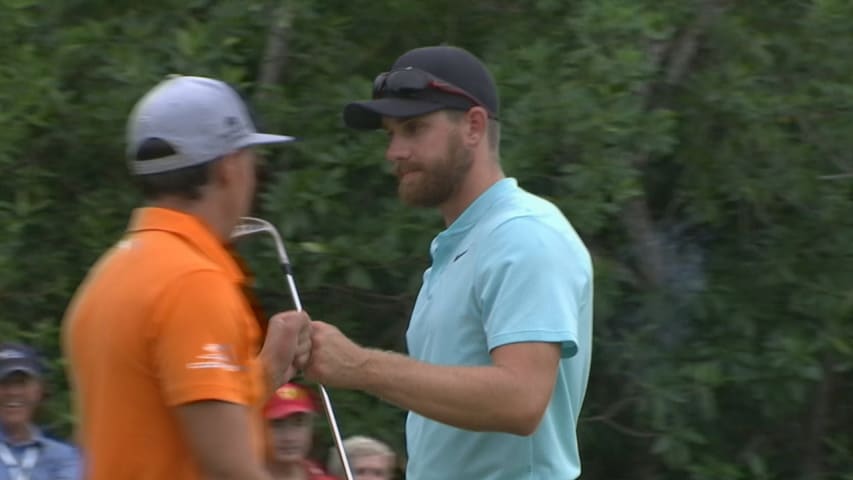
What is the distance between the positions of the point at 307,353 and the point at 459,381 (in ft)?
0.93

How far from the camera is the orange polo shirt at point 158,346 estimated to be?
101 inches

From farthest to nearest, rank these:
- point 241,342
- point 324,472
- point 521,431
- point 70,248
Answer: point 70,248 < point 324,472 < point 521,431 < point 241,342

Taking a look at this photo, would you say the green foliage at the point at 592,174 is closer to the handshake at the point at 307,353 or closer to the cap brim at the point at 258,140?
the handshake at the point at 307,353

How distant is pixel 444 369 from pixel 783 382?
333 centimetres

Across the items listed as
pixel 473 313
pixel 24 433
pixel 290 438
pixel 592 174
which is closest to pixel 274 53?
pixel 592 174

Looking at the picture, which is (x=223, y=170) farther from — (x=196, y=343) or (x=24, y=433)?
(x=24, y=433)

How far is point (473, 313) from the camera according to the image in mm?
3273

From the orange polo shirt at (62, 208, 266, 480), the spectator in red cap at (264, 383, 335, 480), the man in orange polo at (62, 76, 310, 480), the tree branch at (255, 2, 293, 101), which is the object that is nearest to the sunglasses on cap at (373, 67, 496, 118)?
the man in orange polo at (62, 76, 310, 480)

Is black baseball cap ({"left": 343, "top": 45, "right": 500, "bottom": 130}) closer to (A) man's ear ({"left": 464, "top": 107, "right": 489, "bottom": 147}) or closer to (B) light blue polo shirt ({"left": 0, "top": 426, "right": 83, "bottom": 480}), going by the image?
(A) man's ear ({"left": 464, "top": 107, "right": 489, "bottom": 147})

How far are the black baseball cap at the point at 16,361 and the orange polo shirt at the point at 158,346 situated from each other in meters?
3.01

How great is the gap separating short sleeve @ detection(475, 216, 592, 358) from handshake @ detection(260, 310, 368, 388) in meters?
0.26

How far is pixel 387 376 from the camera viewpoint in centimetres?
320

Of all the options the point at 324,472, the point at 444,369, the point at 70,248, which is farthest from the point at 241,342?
the point at 70,248

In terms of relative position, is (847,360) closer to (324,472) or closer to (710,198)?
(710,198)
